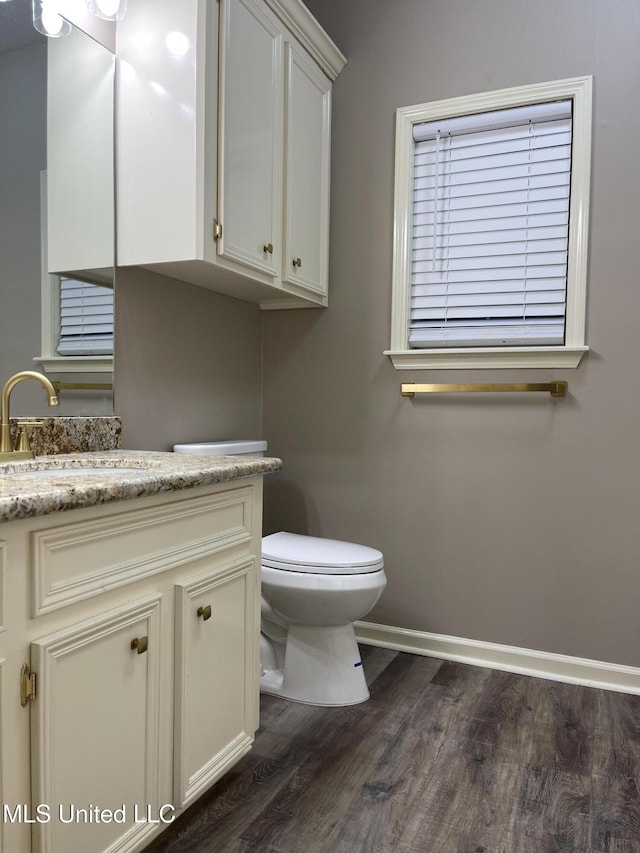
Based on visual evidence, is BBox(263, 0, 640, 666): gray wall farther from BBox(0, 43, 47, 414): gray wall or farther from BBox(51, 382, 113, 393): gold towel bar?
BBox(0, 43, 47, 414): gray wall

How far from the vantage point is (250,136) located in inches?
76.1

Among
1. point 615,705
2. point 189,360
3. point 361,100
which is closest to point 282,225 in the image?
point 189,360

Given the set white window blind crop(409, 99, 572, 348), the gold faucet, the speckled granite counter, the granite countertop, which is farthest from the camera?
white window blind crop(409, 99, 572, 348)

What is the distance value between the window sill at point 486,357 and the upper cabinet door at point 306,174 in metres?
0.44

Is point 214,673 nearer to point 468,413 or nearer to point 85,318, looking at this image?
point 85,318

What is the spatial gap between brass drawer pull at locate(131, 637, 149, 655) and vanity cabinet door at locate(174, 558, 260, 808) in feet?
0.32

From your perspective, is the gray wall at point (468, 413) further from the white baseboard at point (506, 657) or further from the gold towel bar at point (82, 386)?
the gold towel bar at point (82, 386)

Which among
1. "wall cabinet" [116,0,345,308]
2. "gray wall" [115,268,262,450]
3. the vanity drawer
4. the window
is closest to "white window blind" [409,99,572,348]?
the window

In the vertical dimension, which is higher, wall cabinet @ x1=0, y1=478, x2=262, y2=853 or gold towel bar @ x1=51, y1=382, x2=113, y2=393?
gold towel bar @ x1=51, y1=382, x2=113, y2=393

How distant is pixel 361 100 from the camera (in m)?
2.48

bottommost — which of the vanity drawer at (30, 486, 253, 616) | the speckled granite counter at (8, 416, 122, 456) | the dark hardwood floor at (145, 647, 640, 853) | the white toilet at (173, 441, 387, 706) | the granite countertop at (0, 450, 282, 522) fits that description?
the dark hardwood floor at (145, 647, 640, 853)

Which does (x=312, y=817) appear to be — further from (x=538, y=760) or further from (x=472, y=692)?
(x=472, y=692)

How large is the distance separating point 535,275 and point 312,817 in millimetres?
1823

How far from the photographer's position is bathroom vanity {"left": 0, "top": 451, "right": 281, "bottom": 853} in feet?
3.25
